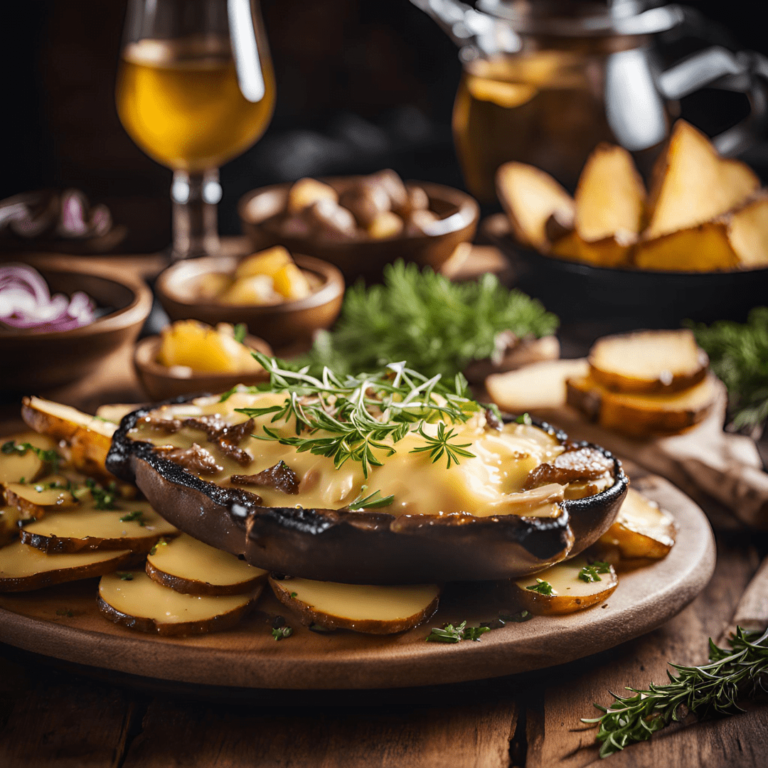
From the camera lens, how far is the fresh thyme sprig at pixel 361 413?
1573 millimetres

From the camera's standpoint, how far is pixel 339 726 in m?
1.45

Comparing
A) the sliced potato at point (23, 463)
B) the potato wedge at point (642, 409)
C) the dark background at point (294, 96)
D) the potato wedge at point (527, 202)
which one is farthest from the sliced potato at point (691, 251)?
the dark background at point (294, 96)

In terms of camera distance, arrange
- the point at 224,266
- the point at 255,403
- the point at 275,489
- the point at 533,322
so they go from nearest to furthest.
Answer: the point at 275,489
the point at 255,403
the point at 533,322
the point at 224,266

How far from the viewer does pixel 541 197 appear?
319cm

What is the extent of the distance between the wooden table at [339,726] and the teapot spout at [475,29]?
252cm

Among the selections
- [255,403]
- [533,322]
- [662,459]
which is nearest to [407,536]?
[255,403]

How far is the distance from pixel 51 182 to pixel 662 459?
4.36 m

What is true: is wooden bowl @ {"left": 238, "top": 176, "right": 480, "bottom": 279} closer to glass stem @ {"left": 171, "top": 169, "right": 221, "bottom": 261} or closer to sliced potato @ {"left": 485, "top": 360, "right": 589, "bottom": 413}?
glass stem @ {"left": 171, "top": 169, "right": 221, "bottom": 261}

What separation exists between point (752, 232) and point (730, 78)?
2.73ft

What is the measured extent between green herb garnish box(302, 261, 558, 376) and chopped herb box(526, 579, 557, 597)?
109cm

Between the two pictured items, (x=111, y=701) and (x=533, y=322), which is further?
(x=533, y=322)

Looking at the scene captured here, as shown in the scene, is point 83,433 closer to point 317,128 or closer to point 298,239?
point 298,239

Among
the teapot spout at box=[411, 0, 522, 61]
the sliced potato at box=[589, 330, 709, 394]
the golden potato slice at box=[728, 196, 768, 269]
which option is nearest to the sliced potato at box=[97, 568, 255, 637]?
the sliced potato at box=[589, 330, 709, 394]

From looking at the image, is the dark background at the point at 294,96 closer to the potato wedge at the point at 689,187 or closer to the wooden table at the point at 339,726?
the potato wedge at the point at 689,187
